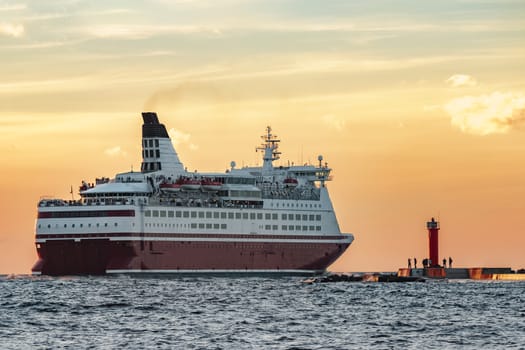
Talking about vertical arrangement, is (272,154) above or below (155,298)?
above

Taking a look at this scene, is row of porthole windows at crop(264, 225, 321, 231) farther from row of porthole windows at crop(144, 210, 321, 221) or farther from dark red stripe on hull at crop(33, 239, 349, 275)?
dark red stripe on hull at crop(33, 239, 349, 275)

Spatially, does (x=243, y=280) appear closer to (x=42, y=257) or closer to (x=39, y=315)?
(x=42, y=257)

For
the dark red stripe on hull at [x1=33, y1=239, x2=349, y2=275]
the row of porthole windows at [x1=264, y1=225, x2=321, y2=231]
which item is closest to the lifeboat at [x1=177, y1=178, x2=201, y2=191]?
the dark red stripe on hull at [x1=33, y1=239, x2=349, y2=275]

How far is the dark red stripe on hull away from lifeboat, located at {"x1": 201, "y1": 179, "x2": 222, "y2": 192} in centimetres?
565

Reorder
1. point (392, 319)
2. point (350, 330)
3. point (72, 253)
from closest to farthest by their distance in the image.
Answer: point (350, 330) < point (392, 319) < point (72, 253)

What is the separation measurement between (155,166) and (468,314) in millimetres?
61864

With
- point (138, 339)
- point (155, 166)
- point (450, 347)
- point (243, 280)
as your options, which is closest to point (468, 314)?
point (450, 347)

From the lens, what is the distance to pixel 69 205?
4995 inches

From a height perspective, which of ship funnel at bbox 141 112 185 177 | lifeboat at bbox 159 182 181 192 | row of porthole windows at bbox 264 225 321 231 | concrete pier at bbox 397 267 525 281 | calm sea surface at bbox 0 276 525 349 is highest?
ship funnel at bbox 141 112 185 177

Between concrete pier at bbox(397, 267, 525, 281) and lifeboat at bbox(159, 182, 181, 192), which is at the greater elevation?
lifeboat at bbox(159, 182, 181, 192)

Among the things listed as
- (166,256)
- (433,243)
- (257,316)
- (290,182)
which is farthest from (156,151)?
(257,316)

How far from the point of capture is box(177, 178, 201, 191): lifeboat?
134 metres

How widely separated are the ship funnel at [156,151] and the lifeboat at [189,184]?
1823 mm

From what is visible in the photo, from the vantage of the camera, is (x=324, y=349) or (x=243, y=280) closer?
(x=324, y=349)
